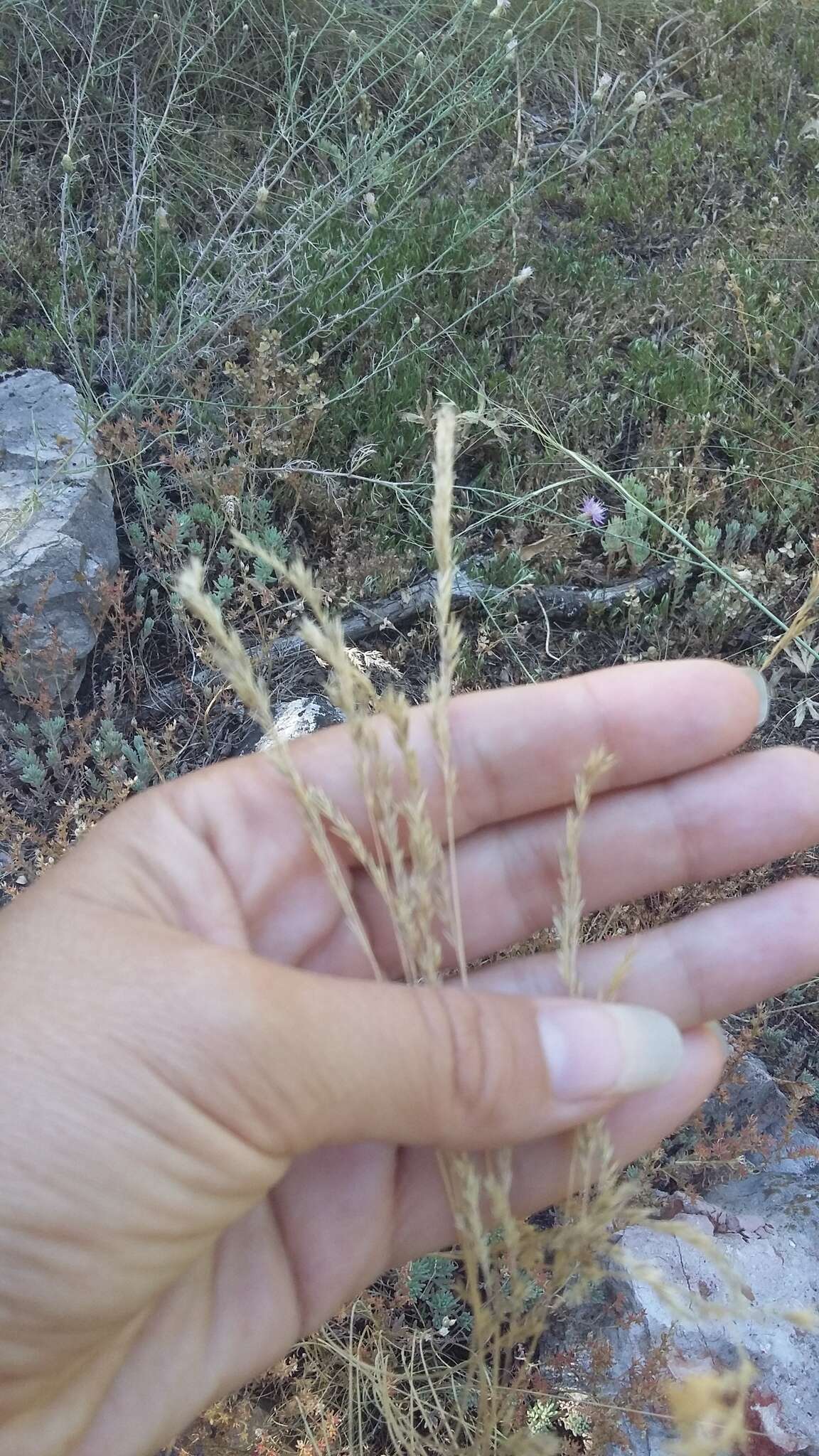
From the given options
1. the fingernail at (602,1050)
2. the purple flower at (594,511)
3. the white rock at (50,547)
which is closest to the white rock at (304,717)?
the white rock at (50,547)

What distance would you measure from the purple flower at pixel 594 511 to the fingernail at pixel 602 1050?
2.32 meters

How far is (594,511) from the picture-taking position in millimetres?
3660

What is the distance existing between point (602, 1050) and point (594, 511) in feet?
7.96

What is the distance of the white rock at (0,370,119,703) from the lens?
11.1ft

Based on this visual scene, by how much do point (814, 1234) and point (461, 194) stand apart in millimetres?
4580

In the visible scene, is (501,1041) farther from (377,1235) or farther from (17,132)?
(17,132)

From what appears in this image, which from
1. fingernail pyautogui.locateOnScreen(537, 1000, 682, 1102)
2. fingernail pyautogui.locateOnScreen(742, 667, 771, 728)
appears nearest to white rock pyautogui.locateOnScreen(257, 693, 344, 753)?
fingernail pyautogui.locateOnScreen(742, 667, 771, 728)

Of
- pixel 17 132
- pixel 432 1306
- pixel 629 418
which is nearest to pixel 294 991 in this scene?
pixel 432 1306

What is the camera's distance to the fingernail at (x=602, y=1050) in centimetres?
165

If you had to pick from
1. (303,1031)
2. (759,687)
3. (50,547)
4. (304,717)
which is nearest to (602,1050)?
(303,1031)

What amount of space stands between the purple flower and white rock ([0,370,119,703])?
1.75 meters

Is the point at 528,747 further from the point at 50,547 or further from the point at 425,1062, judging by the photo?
the point at 50,547

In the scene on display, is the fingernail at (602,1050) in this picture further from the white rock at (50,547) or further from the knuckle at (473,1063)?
the white rock at (50,547)

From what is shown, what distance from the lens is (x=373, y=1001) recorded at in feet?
5.05
